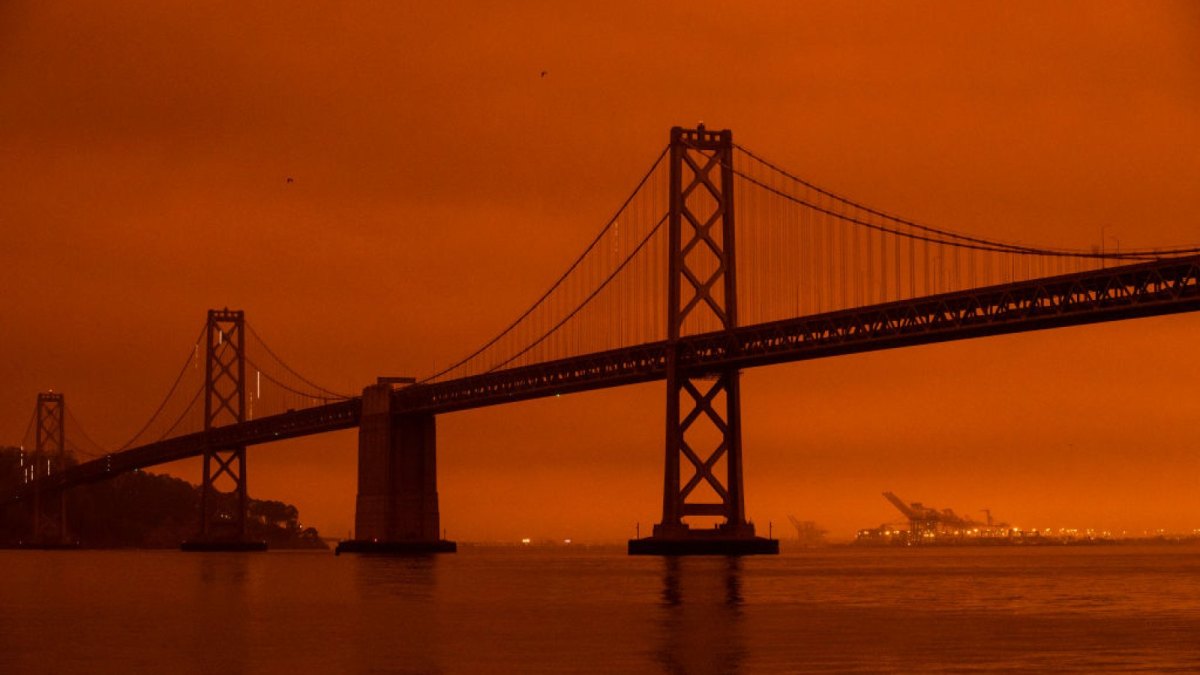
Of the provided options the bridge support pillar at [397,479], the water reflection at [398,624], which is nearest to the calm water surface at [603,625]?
the water reflection at [398,624]

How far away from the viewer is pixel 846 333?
6456 centimetres

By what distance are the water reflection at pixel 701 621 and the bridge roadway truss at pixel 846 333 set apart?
8972 millimetres

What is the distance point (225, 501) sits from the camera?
130375 millimetres

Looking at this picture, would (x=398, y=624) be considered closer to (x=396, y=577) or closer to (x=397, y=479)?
(x=396, y=577)

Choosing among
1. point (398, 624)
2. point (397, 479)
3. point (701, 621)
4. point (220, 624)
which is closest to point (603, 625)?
point (701, 621)

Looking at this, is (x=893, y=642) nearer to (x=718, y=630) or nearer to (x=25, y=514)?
(x=718, y=630)

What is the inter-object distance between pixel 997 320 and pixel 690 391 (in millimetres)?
14315

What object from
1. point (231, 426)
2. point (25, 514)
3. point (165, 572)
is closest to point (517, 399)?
point (165, 572)

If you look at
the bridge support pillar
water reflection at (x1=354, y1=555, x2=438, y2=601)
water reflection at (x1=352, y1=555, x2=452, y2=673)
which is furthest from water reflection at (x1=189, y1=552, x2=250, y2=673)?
the bridge support pillar

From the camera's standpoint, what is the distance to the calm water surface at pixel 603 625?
2670 cm

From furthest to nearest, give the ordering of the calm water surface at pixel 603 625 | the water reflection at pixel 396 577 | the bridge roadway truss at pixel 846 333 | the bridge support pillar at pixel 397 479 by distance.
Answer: the bridge support pillar at pixel 397 479 → the bridge roadway truss at pixel 846 333 → the water reflection at pixel 396 577 → the calm water surface at pixel 603 625

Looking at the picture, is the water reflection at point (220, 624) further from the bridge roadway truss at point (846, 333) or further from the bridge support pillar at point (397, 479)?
the bridge support pillar at point (397, 479)

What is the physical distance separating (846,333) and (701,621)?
30.5m

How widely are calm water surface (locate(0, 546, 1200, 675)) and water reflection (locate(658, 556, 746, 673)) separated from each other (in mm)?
48
